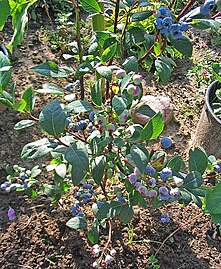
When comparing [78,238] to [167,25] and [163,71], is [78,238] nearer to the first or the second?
[163,71]

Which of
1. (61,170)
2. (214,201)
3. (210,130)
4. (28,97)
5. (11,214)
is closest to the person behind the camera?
(214,201)

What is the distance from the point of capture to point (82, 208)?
5.59ft

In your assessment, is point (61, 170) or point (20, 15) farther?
point (61, 170)

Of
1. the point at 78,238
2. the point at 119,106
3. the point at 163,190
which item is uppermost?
the point at 119,106

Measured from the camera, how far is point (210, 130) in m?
1.90

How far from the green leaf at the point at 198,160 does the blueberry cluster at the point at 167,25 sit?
327 millimetres

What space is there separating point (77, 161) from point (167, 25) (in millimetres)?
394

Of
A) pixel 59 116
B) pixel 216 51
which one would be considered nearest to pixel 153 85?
pixel 216 51

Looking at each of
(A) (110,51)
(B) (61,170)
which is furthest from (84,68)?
(B) (61,170)

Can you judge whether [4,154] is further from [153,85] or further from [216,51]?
[216,51]

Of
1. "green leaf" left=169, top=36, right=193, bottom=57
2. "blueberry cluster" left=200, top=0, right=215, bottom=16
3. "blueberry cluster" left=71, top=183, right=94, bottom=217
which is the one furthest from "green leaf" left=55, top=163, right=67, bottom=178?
"blueberry cluster" left=200, top=0, right=215, bottom=16

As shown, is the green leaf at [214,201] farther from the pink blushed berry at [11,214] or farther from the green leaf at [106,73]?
the pink blushed berry at [11,214]

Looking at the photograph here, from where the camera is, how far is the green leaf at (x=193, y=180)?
3.46ft

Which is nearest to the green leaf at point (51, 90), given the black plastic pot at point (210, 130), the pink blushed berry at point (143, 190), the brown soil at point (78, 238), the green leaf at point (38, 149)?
the green leaf at point (38, 149)
